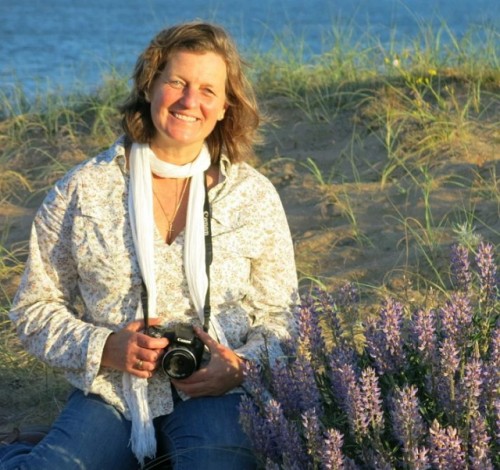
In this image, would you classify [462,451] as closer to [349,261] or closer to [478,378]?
[478,378]

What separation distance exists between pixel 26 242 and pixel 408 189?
1.90 metres

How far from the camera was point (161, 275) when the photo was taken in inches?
141

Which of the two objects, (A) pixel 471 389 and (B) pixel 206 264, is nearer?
(A) pixel 471 389

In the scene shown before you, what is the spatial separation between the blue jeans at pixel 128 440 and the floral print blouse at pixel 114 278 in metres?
0.06

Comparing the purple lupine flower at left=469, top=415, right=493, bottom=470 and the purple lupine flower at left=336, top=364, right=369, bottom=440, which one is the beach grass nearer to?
the purple lupine flower at left=336, top=364, right=369, bottom=440

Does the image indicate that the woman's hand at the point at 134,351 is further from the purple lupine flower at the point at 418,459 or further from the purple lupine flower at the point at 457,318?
the purple lupine flower at the point at 418,459

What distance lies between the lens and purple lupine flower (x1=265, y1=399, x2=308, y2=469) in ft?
9.11

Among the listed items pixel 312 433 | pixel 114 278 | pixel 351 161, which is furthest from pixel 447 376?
pixel 351 161

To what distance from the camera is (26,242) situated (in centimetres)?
593

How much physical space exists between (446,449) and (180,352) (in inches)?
40.0

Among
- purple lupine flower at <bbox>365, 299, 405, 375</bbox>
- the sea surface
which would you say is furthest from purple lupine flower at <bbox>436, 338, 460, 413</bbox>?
the sea surface

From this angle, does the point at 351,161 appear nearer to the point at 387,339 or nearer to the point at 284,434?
the point at 387,339

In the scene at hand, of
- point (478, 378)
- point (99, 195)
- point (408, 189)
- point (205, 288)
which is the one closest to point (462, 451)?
point (478, 378)

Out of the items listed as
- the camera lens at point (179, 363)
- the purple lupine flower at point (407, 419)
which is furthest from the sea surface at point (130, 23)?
the purple lupine flower at point (407, 419)
